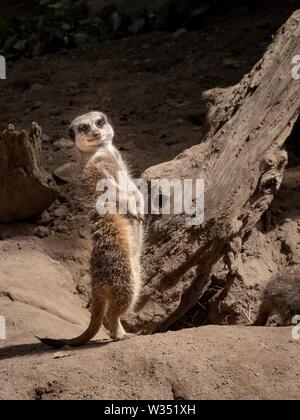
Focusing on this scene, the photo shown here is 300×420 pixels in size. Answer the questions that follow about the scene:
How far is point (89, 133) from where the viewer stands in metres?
3.85

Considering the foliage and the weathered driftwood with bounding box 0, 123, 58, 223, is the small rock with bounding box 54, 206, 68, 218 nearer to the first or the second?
the weathered driftwood with bounding box 0, 123, 58, 223

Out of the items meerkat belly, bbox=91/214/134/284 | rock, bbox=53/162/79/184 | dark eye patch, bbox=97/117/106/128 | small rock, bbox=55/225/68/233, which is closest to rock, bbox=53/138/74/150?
rock, bbox=53/162/79/184

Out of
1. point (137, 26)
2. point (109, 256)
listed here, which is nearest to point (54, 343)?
point (109, 256)

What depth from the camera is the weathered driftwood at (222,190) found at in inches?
160

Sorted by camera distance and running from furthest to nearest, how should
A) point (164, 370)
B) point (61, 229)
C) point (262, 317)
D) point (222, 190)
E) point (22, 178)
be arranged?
point (61, 229) → point (22, 178) → point (262, 317) → point (222, 190) → point (164, 370)

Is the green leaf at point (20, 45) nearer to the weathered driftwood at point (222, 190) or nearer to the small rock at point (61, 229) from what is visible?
the small rock at point (61, 229)

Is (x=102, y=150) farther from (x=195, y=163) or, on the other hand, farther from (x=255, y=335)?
(x=255, y=335)

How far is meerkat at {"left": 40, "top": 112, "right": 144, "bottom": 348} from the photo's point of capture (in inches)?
140

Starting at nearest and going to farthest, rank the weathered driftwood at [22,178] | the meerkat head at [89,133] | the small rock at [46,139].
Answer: the meerkat head at [89,133]
the weathered driftwood at [22,178]
the small rock at [46,139]

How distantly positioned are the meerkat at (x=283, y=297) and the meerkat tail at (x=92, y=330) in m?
0.98

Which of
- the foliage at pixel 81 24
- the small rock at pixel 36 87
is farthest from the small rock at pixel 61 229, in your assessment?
the foliage at pixel 81 24

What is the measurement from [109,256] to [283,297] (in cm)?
102

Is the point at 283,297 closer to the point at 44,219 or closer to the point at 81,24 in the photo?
the point at 44,219
